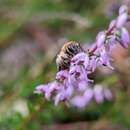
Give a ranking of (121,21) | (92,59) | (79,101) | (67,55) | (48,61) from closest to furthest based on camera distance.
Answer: (121,21)
(92,59)
(67,55)
(79,101)
(48,61)

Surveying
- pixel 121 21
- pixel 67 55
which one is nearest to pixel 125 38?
pixel 121 21

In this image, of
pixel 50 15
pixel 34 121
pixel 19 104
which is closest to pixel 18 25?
pixel 50 15

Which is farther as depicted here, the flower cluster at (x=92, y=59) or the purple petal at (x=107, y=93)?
the purple petal at (x=107, y=93)

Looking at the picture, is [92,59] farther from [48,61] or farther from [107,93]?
[48,61]

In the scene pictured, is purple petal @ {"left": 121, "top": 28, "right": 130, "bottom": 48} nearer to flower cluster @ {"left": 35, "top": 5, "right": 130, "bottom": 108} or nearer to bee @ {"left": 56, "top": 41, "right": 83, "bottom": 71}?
flower cluster @ {"left": 35, "top": 5, "right": 130, "bottom": 108}

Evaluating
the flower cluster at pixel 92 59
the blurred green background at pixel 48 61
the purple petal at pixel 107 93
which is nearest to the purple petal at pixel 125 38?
the flower cluster at pixel 92 59

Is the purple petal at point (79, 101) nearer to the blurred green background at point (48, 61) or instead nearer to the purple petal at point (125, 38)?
the blurred green background at point (48, 61)

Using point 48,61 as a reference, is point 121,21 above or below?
below

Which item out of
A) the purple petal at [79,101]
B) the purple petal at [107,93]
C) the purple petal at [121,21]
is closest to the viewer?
the purple petal at [121,21]

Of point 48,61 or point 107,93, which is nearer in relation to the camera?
point 107,93
